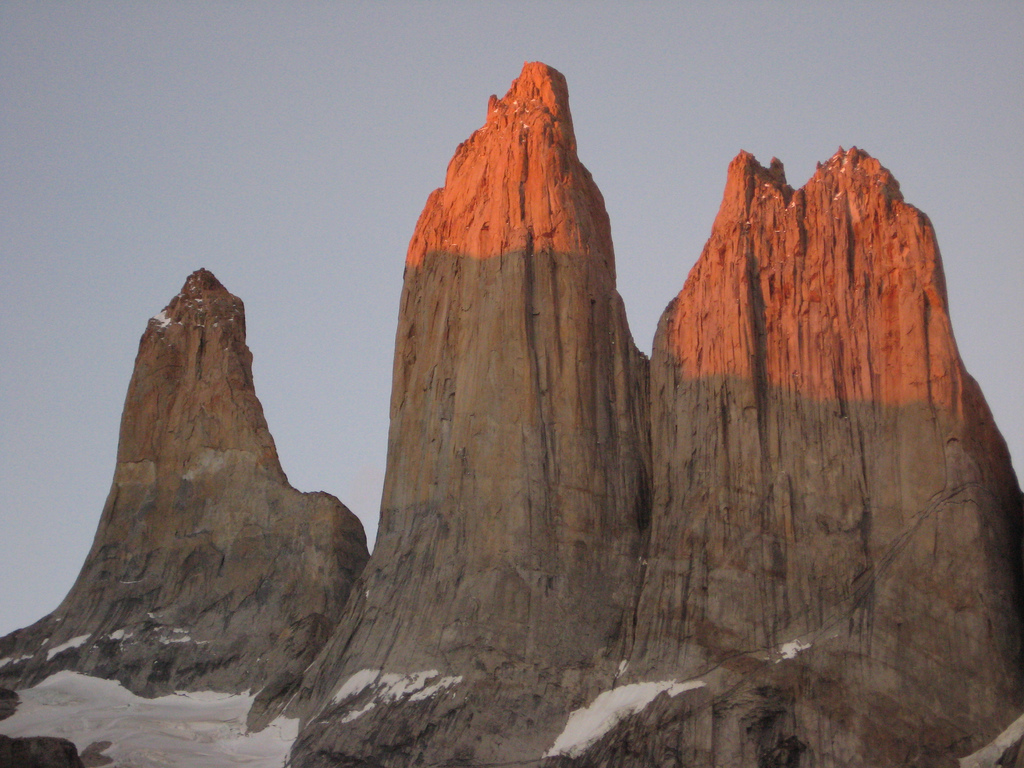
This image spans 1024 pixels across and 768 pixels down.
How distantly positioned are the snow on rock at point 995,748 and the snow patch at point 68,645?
33842mm

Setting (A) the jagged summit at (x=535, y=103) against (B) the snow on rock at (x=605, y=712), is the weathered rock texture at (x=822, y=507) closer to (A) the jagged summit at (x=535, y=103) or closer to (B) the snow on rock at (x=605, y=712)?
(B) the snow on rock at (x=605, y=712)

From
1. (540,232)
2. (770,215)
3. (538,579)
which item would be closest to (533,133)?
(540,232)

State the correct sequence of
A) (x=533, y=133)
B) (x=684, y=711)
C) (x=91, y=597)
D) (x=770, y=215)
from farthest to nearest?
(x=91, y=597)
(x=533, y=133)
(x=770, y=215)
(x=684, y=711)

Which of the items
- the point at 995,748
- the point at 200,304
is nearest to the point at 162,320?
the point at 200,304

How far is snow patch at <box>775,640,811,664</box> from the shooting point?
4017cm

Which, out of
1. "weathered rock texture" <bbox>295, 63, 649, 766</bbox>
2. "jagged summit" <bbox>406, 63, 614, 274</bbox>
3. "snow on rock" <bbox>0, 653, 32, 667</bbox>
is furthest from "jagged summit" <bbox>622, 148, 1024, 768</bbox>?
"snow on rock" <bbox>0, 653, 32, 667</bbox>

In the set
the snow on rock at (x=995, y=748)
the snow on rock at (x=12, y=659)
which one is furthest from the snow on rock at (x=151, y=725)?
the snow on rock at (x=995, y=748)

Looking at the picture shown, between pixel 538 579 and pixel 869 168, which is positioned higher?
pixel 869 168

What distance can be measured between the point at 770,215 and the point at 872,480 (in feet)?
31.7

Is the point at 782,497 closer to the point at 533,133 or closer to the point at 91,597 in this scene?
the point at 533,133

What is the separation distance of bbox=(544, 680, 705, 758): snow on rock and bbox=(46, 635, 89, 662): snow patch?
23.4 meters

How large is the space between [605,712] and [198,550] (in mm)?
22703

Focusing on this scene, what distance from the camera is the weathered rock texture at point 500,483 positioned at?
43.3 m

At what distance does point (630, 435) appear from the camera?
4738cm
